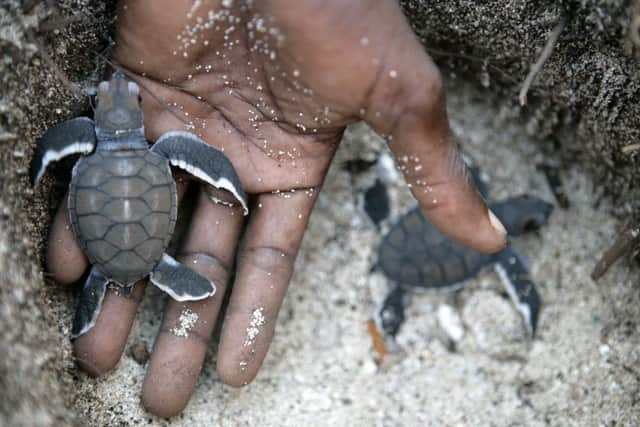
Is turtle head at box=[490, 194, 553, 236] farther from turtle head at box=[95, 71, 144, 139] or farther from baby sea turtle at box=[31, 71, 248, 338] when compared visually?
turtle head at box=[95, 71, 144, 139]

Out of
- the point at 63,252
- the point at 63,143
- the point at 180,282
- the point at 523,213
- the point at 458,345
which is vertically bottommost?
the point at 458,345

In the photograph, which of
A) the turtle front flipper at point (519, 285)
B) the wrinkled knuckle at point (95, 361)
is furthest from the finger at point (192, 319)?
the turtle front flipper at point (519, 285)

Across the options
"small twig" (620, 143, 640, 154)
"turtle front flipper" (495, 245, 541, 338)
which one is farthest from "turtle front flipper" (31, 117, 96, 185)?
"small twig" (620, 143, 640, 154)

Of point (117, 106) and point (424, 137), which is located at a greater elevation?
point (117, 106)

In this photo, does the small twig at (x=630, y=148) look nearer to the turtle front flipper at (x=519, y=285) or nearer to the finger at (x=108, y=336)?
the turtle front flipper at (x=519, y=285)

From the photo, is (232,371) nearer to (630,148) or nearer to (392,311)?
(392,311)

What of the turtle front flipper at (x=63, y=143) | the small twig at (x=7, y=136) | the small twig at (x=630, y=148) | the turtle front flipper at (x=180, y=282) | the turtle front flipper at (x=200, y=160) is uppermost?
the small twig at (x=7, y=136)

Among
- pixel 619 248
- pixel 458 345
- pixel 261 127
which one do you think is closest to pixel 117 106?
pixel 261 127
